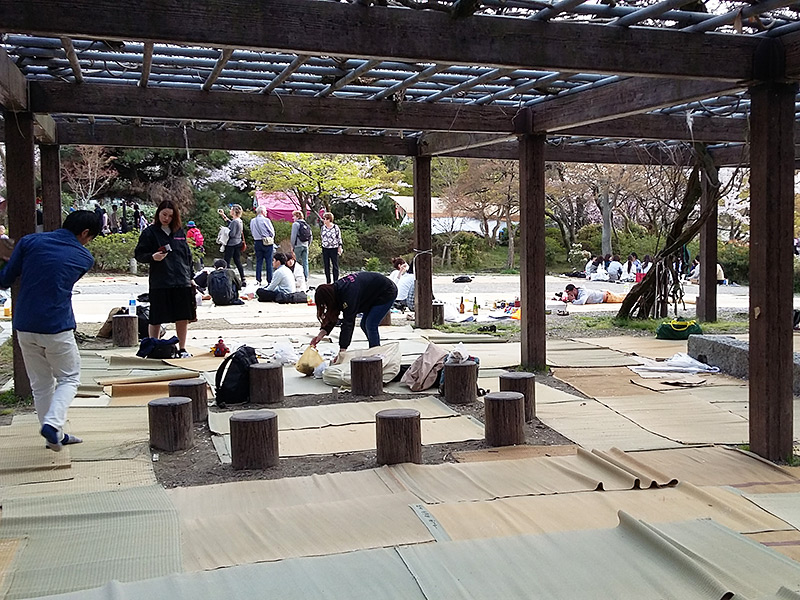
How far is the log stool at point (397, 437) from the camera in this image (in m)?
4.87

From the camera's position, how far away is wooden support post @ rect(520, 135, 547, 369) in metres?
7.93

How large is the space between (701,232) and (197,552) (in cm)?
1054

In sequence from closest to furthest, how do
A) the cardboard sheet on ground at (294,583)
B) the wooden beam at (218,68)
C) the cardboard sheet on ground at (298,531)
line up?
the cardboard sheet on ground at (294,583), the cardboard sheet on ground at (298,531), the wooden beam at (218,68)

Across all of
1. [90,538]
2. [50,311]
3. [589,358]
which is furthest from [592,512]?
[589,358]

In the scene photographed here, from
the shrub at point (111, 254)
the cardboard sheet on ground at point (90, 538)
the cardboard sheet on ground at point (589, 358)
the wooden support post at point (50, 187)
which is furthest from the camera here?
the shrub at point (111, 254)

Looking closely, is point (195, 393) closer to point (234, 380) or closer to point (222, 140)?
point (234, 380)

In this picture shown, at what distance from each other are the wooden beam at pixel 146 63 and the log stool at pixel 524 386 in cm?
357

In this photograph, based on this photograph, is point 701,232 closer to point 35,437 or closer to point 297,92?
point 297,92

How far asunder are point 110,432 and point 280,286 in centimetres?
964

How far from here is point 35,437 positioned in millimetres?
5539

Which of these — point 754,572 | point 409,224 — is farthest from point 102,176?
point 754,572

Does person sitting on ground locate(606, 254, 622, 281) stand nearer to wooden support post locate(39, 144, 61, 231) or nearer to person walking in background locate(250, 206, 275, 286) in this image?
person walking in background locate(250, 206, 275, 286)

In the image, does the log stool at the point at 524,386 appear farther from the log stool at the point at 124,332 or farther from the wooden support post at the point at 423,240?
the log stool at the point at 124,332

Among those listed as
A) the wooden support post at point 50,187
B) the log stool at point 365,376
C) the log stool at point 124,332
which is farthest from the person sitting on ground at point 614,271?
the log stool at point 365,376
